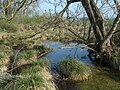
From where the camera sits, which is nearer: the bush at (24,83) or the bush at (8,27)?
the bush at (24,83)

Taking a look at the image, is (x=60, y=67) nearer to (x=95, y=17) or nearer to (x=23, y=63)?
(x=23, y=63)

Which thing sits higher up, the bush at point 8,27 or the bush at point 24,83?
the bush at point 8,27

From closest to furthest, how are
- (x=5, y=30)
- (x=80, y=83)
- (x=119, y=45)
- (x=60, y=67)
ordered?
1. (x=80, y=83)
2. (x=60, y=67)
3. (x=119, y=45)
4. (x=5, y=30)

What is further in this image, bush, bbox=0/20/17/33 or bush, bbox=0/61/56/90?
bush, bbox=0/20/17/33

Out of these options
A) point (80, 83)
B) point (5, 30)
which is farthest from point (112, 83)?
point (5, 30)

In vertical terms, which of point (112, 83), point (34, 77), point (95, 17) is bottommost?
point (112, 83)

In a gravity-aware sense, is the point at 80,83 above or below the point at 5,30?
below

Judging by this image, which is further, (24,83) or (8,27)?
(8,27)

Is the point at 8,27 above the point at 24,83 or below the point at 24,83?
above

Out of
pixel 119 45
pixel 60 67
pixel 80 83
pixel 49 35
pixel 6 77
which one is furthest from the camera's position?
pixel 49 35

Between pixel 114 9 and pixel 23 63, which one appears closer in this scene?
pixel 114 9

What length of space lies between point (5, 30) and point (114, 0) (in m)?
15.7

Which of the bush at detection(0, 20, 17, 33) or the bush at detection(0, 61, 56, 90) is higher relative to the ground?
the bush at detection(0, 20, 17, 33)

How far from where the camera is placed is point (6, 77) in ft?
28.7
